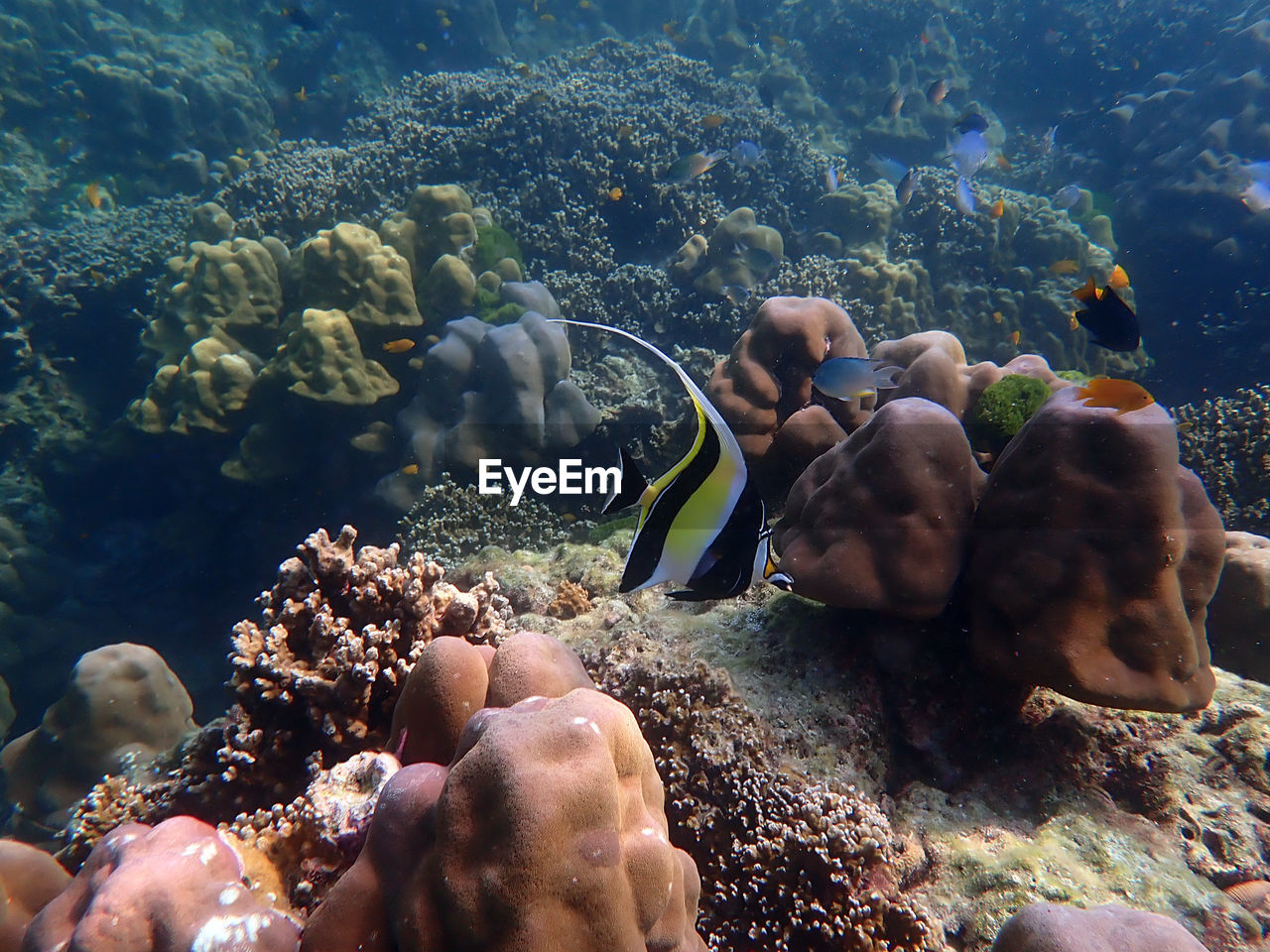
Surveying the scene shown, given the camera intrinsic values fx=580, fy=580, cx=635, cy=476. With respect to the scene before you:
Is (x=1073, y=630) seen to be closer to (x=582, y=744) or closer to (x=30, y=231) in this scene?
(x=582, y=744)

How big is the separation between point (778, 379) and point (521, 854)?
4173 millimetres

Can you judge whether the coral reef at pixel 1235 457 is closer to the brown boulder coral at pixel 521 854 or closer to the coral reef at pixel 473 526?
the coral reef at pixel 473 526

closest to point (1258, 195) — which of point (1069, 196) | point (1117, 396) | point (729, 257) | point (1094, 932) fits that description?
point (1069, 196)

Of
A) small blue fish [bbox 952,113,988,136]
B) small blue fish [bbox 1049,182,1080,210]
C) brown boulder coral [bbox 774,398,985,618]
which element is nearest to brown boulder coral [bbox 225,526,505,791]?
brown boulder coral [bbox 774,398,985,618]

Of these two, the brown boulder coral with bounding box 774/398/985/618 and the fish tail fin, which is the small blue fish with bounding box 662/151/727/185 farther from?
the fish tail fin

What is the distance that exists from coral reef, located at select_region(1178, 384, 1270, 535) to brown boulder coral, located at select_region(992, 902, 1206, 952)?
5349 mm

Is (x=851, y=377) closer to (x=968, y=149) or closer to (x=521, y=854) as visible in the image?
(x=521, y=854)

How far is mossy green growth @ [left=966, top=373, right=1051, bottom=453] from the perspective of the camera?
3848 mm

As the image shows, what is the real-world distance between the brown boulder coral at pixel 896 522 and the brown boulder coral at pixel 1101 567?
0.22 m

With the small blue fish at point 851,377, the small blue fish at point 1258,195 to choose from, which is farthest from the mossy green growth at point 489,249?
the small blue fish at point 1258,195

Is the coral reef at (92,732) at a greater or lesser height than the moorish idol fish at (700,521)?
lesser

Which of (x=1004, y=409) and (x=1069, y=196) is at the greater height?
(x=1069, y=196)

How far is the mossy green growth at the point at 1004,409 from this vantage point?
385 centimetres

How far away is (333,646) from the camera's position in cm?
279
